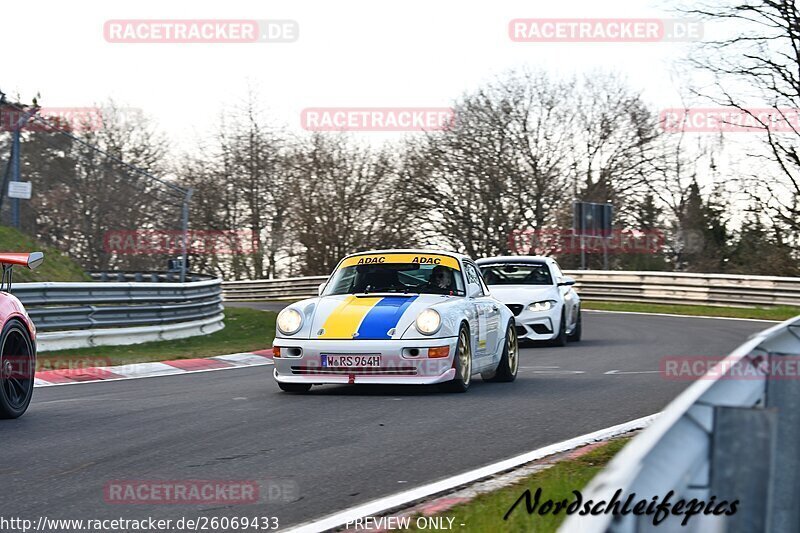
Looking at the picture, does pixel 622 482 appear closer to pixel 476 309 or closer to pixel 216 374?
pixel 476 309

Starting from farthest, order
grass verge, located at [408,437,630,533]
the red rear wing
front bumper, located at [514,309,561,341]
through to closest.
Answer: front bumper, located at [514,309,561,341] < the red rear wing < grass verge, located at [408,437,630,533]

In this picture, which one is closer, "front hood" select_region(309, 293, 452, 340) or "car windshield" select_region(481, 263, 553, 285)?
"front hood" select_region(309, 293, 452, 340)

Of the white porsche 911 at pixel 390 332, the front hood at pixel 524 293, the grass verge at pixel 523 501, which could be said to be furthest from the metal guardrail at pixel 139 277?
the grass verge at pixel 523 501

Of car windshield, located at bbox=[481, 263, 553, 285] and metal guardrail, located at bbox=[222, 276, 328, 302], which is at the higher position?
car windshield, located at bbox=[481, 263, 553, 285]

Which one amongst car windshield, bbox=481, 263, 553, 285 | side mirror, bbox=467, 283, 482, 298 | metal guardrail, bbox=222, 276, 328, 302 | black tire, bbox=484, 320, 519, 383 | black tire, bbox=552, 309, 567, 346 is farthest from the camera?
metal guardrail, bbox=222, 276, 328, 302

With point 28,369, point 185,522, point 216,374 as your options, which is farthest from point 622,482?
point 216,374

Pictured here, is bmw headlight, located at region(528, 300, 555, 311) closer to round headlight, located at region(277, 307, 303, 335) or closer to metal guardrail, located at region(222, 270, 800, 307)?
round headlight, located at region(277, 307, 303, 335)

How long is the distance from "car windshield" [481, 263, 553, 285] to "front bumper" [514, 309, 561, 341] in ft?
2.20

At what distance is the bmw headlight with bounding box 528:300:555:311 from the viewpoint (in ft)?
54.6

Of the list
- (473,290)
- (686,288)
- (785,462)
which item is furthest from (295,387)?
(686,288)

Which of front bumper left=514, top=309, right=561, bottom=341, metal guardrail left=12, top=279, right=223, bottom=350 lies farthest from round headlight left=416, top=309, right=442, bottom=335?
front bumper left=514, top=309, right=561, bottom=341

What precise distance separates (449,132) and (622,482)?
42749mm

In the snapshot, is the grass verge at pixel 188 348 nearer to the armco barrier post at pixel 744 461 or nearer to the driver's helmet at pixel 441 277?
the driver's helmet at pixel 441 277

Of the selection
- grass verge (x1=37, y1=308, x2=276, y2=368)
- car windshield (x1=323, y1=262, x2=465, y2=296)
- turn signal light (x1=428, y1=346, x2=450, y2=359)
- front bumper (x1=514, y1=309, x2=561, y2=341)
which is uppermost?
car windshield (x1=323, y1=262, x2=465, y2=296)
